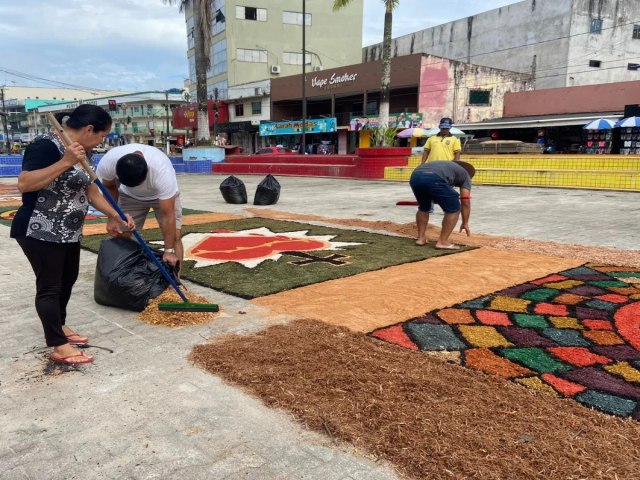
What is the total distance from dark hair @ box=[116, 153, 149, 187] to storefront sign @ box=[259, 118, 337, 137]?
33239 mm

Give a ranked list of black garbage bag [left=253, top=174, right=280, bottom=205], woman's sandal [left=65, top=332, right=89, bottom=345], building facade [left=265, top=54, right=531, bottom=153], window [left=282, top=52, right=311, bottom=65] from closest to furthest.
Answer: woman's sandal [left=65, top=332, right=89, bottom=345] → black garbage bag [left=253, top=174, right=280, bottom=205] → building facade [left=265, top=54, right=531, bottom=153] → window [left=282, top=52, right=311, bottom=65]

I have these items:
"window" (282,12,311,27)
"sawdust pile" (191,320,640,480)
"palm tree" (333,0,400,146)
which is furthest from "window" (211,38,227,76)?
"sawdust pile" (191,320,640,480)

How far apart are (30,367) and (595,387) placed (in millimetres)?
3324

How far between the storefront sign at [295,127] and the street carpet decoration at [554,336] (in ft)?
108

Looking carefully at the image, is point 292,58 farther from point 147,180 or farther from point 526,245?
point 147,180

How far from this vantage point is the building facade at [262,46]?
46.5m

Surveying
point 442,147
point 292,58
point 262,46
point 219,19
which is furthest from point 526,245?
point 292,58

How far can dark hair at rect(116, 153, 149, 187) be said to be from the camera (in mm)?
3959

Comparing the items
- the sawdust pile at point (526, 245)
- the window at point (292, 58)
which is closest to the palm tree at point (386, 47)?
the sawdust pile at point (526, 245)

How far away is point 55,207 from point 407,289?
2.99m

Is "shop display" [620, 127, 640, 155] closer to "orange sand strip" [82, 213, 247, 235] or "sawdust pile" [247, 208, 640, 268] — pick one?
"sawdust pile" [247, 208, 640, 268]

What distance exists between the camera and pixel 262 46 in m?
48.5

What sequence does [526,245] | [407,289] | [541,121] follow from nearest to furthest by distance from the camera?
[407,289] < [526,245] < [541,121]

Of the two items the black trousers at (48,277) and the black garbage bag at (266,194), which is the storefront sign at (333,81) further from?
the black trousers at (48,277)
